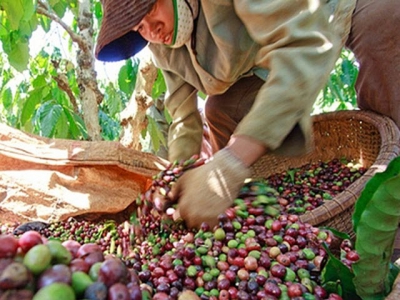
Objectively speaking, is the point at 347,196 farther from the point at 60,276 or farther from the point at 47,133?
the point at 47,133

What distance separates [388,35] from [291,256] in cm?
153

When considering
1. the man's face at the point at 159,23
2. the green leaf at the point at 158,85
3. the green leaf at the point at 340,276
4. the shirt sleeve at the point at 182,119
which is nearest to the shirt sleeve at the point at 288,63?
the man's face at the point at 159,23

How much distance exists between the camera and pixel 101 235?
215cm

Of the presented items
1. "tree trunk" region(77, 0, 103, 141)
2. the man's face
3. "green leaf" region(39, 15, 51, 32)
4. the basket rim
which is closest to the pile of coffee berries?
the basket rim

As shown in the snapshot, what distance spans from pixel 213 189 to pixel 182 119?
1201 mm

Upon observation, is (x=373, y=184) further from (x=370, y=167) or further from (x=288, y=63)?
(x=370, y=167)

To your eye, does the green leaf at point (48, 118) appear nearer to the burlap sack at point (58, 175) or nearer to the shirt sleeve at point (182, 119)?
the burlap sack at point (58, 175)

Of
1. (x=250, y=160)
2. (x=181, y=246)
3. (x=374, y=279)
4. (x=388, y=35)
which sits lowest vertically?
(x=374, y=279)

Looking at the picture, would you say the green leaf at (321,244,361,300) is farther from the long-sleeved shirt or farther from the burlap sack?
the burlap sack

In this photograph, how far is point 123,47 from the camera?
6.11 feet

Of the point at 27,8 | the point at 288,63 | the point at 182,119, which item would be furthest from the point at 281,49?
the point at 27,8

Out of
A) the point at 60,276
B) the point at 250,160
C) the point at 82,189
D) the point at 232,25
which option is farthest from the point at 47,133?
the point at 60,276

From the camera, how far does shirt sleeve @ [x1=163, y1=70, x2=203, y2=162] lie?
7.80 ft

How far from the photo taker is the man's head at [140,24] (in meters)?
1.51
